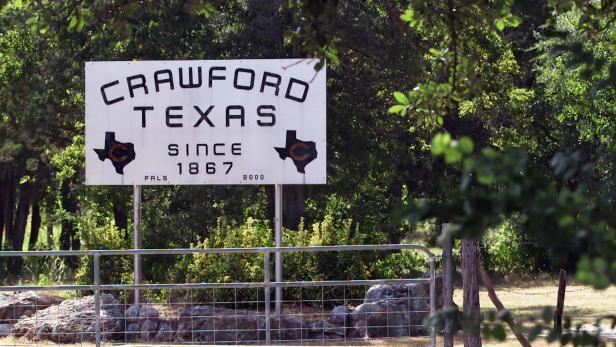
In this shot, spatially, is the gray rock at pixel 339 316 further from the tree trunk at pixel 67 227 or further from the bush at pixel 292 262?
the tree trunk at pixel 67 227

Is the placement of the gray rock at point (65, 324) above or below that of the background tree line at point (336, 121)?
below

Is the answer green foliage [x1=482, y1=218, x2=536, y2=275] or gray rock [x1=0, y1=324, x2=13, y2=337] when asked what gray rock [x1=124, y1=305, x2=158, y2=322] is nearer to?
gray rock [x1=0, y1=324, x2=13, y2=337]

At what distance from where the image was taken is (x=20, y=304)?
12578 millimetres

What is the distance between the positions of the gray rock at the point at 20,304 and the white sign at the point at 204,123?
1.63 metres

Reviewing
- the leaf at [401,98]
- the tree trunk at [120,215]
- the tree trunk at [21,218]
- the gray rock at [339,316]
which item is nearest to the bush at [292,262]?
the gray rock at [339,316]

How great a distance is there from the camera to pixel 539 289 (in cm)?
2023

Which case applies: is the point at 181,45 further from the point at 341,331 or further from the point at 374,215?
the point at 341,331

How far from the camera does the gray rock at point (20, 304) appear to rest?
1248 centimetres

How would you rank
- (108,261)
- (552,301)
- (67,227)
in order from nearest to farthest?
(108,261) < (552,301) < (67,227)

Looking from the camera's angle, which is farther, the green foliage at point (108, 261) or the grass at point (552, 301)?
the grass at point (552, 301)

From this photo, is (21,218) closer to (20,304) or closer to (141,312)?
(20,304)

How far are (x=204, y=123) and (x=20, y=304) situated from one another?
3.24 metres

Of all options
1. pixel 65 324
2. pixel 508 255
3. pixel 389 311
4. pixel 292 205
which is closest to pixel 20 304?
pixel 65 324

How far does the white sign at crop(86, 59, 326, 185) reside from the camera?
42.5 feet
